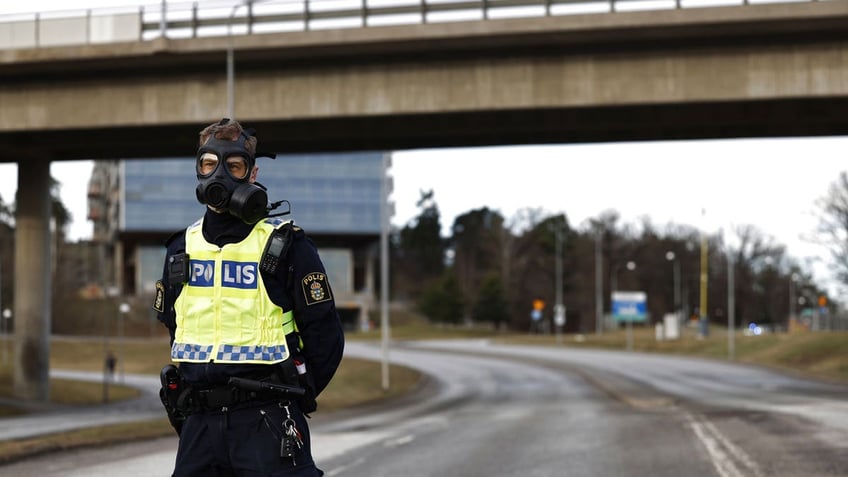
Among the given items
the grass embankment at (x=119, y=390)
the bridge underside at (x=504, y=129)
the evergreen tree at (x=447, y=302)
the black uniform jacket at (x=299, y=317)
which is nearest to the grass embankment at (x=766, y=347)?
the grass embankment at (x=119, y=390)

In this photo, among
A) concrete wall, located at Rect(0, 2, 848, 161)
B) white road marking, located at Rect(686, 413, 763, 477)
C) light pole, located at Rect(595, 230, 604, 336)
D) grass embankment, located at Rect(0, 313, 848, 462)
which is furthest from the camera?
light pole, located at Rect(595, 230, 604, 336)

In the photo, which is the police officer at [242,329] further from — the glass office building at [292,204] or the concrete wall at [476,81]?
the glass office building at [292,204]

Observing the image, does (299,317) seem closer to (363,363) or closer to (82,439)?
(82,439)

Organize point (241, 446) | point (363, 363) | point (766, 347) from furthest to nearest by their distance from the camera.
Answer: point (766, 347) → point (363, 363) → point (241, 446)

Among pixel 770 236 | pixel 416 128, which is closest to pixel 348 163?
pixel 770 236

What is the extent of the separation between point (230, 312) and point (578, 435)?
50.0 ft

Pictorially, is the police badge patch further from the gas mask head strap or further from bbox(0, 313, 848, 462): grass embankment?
bbox(0, 313, 848, 462): grass embankment

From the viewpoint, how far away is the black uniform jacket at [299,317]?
473 cm

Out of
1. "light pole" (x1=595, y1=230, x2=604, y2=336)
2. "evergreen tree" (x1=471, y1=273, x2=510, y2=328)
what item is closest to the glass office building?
"evergreen tree" (x1=471, y1=273, x2=510, y2=328)

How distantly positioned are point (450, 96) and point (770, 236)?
11710 cm

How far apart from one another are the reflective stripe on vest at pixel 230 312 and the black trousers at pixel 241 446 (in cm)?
22

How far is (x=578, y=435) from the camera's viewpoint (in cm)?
1939

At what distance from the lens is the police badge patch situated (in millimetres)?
4746

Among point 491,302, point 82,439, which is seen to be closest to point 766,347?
point 82,439
